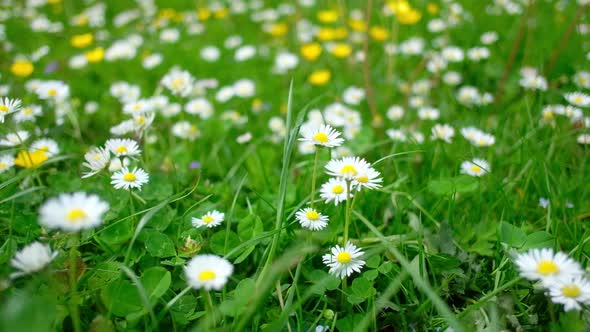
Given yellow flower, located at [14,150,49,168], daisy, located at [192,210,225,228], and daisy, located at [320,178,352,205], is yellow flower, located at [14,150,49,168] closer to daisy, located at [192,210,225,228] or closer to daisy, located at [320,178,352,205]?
daisy, located at [192,210,225,228]

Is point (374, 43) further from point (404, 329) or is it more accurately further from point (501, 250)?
point (404, 329)

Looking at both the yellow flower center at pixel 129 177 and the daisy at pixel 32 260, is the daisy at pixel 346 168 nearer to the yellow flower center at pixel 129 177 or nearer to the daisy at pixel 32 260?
the yellow flower center at pixel 129 177

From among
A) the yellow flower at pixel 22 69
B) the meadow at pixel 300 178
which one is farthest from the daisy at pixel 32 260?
the yellow flower at pixel 22 69

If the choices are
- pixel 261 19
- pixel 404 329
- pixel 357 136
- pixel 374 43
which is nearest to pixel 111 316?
pixel 404 329

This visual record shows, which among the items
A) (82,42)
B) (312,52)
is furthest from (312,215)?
(82,42)

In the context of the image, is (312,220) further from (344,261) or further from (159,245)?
(159,245)

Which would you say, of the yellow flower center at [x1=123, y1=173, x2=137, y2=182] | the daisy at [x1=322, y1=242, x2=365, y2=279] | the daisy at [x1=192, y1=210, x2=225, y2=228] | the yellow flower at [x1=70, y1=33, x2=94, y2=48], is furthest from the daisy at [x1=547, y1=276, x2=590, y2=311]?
the yellow flower at [x1=70, y1=33, x2=94, y2=48]
